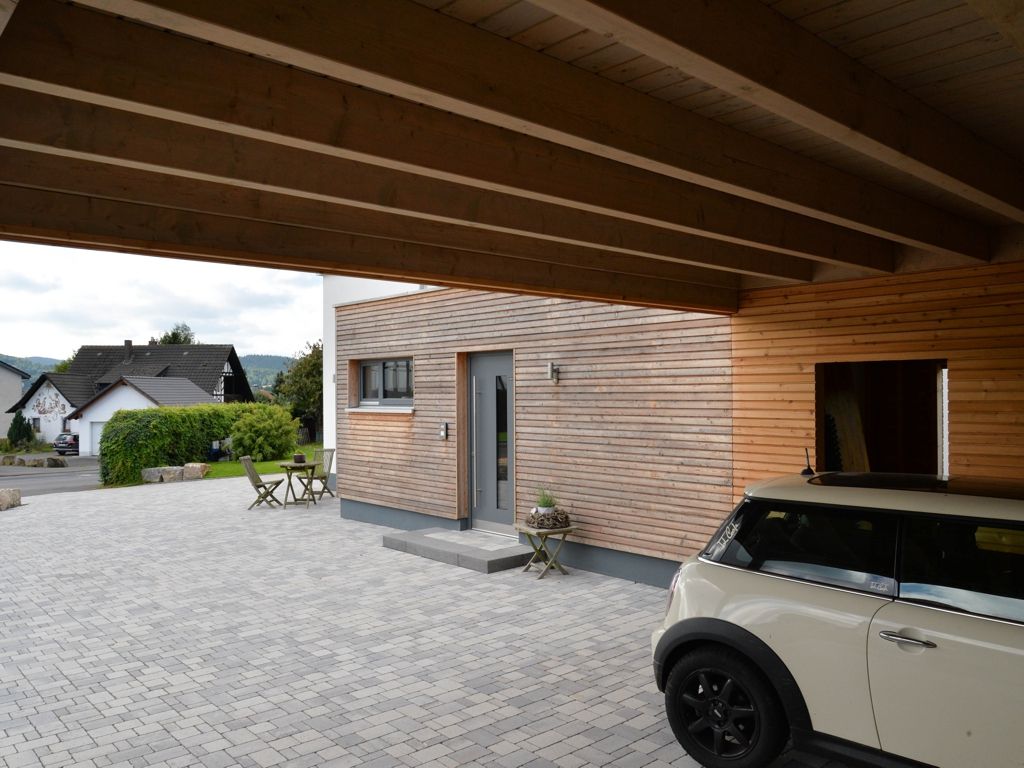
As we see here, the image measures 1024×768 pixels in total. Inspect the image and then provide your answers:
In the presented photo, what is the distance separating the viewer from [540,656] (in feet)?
19.4

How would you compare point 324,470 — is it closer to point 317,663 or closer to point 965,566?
point 317,663

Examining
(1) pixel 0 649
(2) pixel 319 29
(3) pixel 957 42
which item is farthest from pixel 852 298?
(1) pixel 0 649

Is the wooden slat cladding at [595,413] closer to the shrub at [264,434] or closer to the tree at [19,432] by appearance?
the shrub at [264,434]

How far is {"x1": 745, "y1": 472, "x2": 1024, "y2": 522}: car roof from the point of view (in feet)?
10.8

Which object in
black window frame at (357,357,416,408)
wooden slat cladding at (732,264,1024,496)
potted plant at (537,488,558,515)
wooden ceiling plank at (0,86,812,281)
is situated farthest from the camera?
black window frame at (357,357,416,408)

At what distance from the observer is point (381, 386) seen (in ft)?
42.2

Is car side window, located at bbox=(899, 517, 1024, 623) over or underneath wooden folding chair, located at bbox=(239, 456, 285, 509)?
over

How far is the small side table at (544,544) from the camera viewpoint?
27.9ft

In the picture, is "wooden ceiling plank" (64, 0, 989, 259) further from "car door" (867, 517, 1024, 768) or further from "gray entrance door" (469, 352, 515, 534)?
"gray entrance door" (469, 352, 515, 534)

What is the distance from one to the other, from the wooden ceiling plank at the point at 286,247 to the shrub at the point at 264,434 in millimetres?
23641

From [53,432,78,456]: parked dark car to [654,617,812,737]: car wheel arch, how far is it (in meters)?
39.8

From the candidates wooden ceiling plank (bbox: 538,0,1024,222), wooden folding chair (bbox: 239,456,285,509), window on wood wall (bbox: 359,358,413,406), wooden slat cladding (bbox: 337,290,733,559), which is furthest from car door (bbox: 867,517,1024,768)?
wooden folding chair (bbox: 239,456,285,509)

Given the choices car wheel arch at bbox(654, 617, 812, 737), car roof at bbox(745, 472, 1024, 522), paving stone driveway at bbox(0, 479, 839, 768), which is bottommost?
paving stone driveway at bbox(0, 479, 839, 768)

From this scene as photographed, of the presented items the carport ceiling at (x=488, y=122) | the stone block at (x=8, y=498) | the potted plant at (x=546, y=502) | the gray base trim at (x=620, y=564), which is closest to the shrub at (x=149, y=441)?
the stone block at (x=8, y=498)
